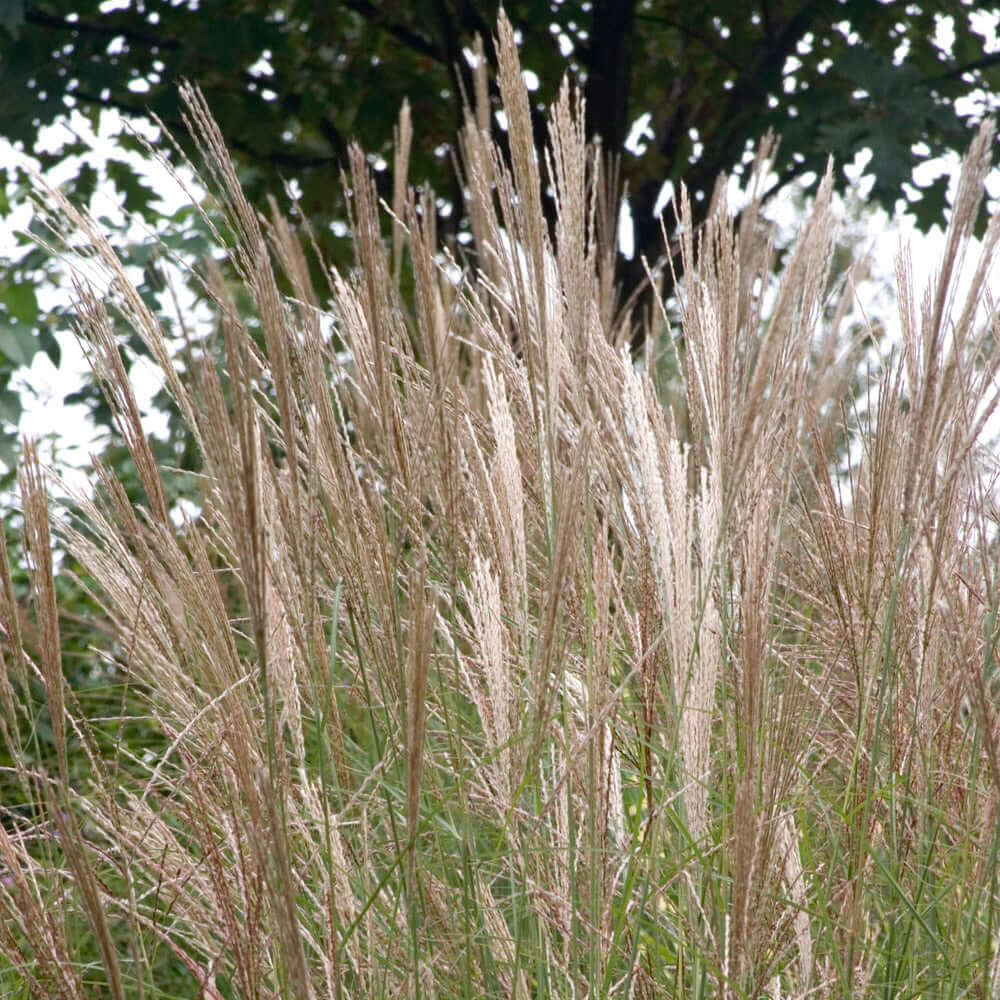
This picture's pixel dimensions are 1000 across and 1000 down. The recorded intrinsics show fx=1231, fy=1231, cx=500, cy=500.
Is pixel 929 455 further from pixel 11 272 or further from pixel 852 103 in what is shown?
pixel 11 272

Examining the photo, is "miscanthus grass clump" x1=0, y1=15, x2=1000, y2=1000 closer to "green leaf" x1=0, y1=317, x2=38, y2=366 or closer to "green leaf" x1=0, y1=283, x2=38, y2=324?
"green leaf" x1=0, y1=317, x2=38, y2=366

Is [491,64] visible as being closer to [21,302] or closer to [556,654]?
[21,302]

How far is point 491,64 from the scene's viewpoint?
486cm

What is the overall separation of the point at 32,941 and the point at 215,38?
3.70m

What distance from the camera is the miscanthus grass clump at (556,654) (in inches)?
40.8

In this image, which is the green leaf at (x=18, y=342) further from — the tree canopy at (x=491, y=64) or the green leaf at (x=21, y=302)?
the tree canopy at (x=491, y=64)

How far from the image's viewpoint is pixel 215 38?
4.17 m

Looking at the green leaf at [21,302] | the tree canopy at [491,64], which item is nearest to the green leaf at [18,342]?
the green leaf at [21,302]

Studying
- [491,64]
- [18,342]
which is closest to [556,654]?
[18,342]

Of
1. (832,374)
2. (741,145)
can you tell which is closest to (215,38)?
(741,145)

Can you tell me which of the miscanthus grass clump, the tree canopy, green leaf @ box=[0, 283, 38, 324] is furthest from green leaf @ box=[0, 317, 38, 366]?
the miscanthus grass clump

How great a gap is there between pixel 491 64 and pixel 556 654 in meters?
4.03

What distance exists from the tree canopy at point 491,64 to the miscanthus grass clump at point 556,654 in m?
2.82

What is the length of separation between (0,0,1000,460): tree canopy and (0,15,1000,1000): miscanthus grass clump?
2.82 meters
